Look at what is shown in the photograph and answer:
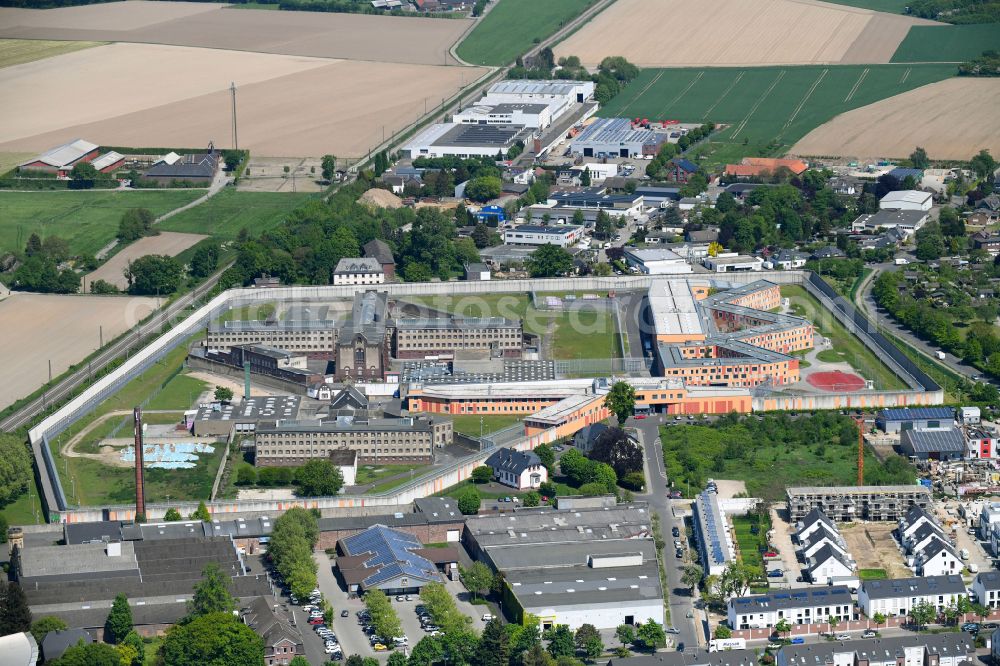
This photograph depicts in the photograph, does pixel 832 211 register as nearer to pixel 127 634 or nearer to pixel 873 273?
pixel 873 273

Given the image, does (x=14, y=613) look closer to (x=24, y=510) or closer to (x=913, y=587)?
(x=24, y=510)

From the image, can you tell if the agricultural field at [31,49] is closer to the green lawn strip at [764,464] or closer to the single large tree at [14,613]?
the green lawn strip at [764,464]

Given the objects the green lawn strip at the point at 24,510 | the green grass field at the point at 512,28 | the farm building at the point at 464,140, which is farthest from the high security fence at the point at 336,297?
the green grass field at the point at 512,28

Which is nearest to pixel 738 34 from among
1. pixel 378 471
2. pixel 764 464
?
pixel 764 464

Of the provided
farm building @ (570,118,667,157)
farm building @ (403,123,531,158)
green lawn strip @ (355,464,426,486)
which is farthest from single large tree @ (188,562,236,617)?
farm building @ (570,118,667,157)

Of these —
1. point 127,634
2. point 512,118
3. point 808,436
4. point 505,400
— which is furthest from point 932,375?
point 512,118

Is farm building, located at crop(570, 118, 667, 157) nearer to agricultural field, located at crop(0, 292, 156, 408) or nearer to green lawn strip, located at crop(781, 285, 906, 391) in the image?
green lawn strip, located at crop(781, 285, 906, 391)

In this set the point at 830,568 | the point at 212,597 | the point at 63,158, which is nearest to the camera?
the point at 212,597
